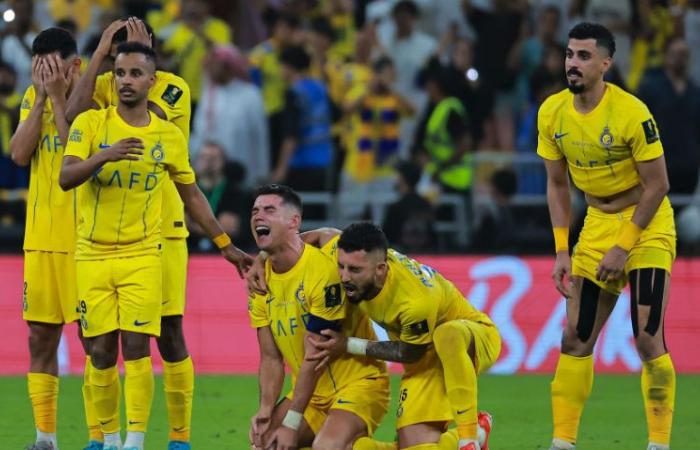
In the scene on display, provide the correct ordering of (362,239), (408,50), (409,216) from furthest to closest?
(408,50) < (409,216) < (362,239)

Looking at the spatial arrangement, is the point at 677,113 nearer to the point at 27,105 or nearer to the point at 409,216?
the point at 409,216

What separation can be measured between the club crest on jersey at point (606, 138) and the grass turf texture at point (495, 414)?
2106mm

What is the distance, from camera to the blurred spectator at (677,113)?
15.1 m

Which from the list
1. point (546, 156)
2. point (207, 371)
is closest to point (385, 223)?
point (207, 371)

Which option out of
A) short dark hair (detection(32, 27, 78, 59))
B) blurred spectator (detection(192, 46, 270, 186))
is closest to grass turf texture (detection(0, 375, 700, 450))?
short dark hair (detection(32, 27, 78, 59))

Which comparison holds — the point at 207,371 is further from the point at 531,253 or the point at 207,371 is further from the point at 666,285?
the point at 666,285

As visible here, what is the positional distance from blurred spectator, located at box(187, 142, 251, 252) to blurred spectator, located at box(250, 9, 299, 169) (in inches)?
71.3

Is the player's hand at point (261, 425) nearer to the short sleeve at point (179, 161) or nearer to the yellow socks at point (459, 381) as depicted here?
the yellow socks at point (459, 381)

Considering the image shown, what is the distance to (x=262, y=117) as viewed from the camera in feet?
51.6

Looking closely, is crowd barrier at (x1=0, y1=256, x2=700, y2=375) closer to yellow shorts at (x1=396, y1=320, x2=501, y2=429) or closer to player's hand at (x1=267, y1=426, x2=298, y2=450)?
yellow shorts at (x1=396, y1=320, x2=501, y2=429)

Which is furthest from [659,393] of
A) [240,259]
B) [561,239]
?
[240,259]

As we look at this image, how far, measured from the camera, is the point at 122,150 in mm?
7828

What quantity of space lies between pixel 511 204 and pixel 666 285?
271 inches

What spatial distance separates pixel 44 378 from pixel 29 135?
148 centimetres
